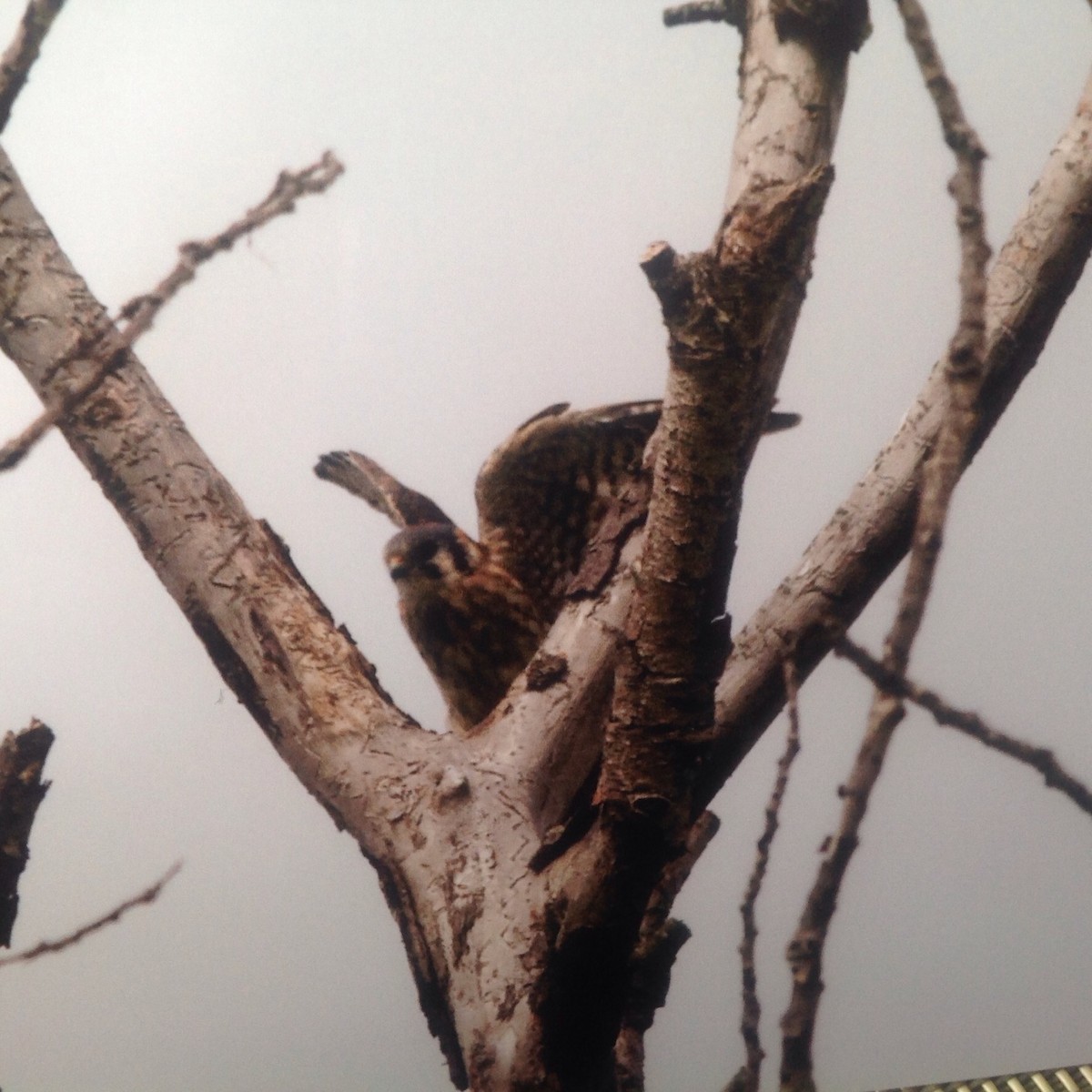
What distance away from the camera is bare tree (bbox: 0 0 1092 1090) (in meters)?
0.95

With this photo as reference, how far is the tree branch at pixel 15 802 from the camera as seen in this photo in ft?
4.62

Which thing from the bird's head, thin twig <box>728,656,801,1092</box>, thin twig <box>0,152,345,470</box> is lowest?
thin twig <box>728,656,801,1092</box>

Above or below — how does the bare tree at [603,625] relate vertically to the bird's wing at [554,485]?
below

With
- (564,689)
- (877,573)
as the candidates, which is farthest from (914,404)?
(564,689)

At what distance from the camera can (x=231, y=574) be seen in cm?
147

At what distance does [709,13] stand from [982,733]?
1.43m

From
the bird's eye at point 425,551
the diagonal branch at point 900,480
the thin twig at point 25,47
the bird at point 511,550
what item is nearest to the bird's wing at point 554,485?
the bird at point 511,550

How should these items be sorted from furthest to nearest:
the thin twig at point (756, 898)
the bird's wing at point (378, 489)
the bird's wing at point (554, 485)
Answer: the bird's wing at point (378, 489) < the bird's wing at point (554, 485) < the thin twig at point (756, 898)

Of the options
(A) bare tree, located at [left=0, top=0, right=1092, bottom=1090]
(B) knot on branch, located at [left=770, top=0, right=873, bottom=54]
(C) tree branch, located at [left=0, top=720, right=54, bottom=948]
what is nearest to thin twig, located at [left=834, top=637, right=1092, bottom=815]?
(A) bare tree, located at [left=0, top=0, right=1092, bottom=1090]

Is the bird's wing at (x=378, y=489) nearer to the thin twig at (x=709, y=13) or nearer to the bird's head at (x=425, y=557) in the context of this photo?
the bird's head at (x=425, y=557)

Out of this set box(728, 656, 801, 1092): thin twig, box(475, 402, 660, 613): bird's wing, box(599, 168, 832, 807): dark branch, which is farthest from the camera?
box(475, 402, 660, 613): bird's wing

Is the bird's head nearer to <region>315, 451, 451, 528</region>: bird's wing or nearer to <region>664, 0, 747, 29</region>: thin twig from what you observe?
<region>315, 451, 451, 528</region>: bird's wing

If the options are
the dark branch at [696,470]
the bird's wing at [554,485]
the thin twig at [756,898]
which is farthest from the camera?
the bird's wing at [554,485]

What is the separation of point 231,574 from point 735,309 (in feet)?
2.92
